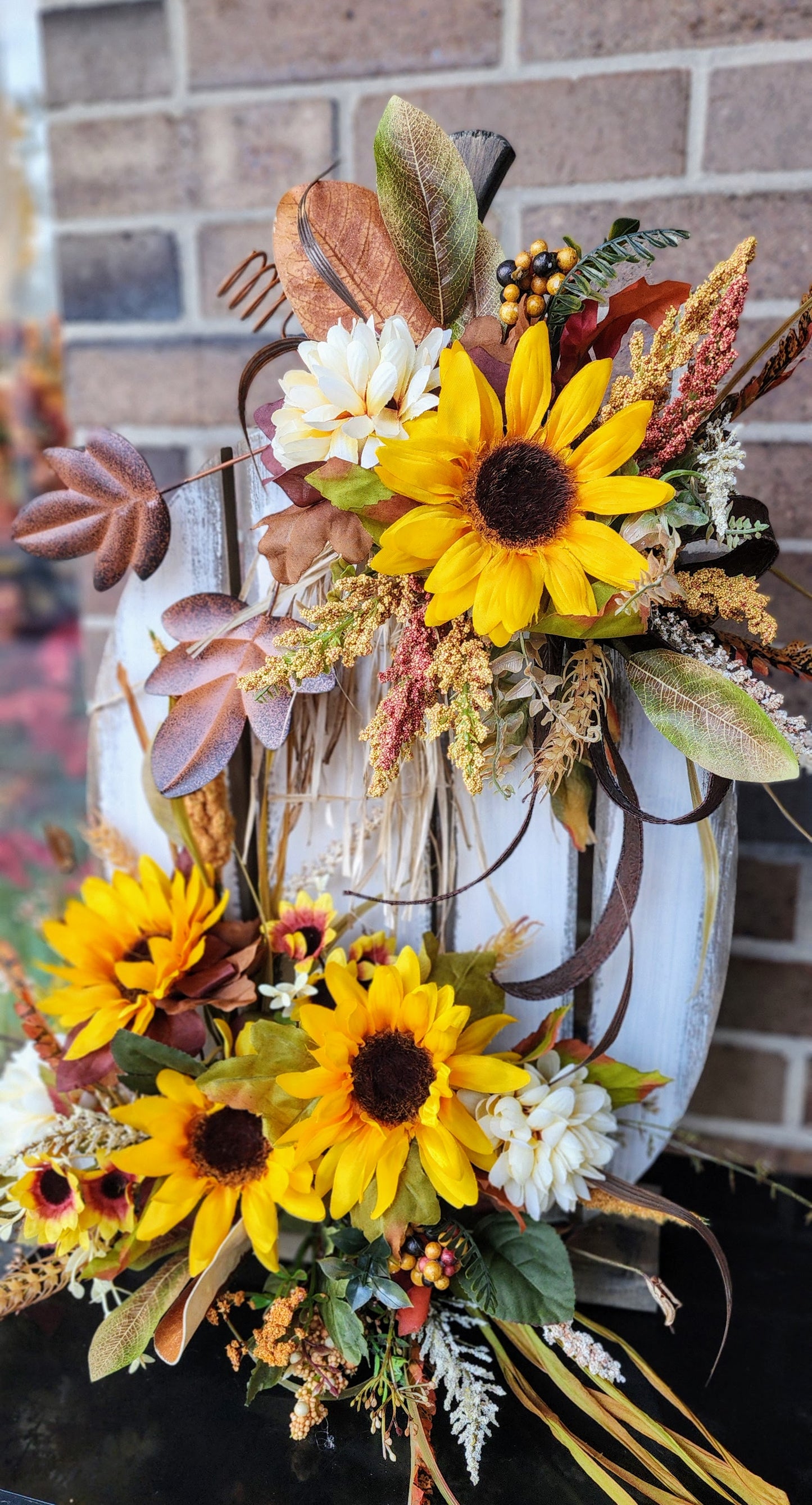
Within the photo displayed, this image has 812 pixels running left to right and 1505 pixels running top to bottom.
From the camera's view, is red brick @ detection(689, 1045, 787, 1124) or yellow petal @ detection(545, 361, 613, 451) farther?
red brick @ detection(689, 1045, 787, 1124)

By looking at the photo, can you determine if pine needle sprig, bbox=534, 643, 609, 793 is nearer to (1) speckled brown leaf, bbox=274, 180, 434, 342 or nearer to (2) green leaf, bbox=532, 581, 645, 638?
(2) green leaf, bbox=532, 581, 645, 638

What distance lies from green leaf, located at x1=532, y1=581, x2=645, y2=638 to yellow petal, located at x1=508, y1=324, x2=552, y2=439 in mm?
89

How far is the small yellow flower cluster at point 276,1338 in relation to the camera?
0.54m

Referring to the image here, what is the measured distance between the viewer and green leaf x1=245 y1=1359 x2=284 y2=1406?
0.55 m

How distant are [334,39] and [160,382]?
0.30 m

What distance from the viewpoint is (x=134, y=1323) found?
564mm

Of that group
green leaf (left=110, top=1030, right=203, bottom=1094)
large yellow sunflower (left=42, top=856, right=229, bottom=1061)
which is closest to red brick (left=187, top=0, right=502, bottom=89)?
large yellow sunflower (left=42, top=856, right=229, bottom=1061)

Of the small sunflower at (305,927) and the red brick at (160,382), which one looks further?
the red brick at (160,382)

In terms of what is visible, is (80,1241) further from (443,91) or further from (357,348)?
(443,91)

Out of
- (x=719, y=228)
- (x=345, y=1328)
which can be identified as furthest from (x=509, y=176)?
(x=345, y=1328)

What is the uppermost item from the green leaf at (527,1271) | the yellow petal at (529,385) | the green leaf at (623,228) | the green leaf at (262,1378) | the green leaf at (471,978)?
the green leaf at (623,228)

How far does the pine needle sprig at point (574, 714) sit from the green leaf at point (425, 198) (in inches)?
8.7

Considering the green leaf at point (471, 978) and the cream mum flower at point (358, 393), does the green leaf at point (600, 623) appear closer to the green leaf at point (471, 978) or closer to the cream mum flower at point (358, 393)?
the cream mum flower at point (358, 393)

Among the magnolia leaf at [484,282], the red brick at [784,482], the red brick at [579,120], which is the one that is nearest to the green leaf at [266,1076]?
the magnolia leaf at [484,282]
